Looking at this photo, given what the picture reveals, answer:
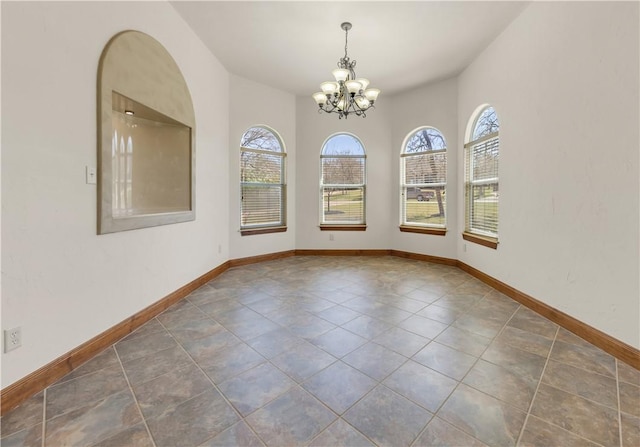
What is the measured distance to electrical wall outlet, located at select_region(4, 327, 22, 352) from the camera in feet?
5.26

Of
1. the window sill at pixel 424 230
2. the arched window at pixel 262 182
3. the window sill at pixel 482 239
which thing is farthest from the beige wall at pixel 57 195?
the window sill at pixel 424 230

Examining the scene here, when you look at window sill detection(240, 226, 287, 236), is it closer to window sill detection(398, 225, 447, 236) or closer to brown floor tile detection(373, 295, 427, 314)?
window sill detection(398, 225, 447, 236)

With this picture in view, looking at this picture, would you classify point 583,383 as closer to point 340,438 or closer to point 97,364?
point 340,438

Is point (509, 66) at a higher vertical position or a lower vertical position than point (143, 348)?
higher

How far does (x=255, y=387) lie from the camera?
1.78 meters

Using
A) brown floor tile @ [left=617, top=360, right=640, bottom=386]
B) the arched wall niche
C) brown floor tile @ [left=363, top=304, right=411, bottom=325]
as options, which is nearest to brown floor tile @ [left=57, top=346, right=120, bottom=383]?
the arched wall niche

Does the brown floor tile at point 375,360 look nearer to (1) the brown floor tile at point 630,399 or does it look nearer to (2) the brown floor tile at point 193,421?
(2) the brown floor tile at point 193,421

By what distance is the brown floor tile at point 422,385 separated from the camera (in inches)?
65.2

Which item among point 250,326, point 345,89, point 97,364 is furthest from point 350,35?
point 97,364

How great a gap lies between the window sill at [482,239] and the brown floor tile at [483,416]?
2.53 metres

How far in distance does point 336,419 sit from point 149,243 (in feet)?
7.47

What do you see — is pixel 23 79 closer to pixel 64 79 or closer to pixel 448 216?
pixel 64 79

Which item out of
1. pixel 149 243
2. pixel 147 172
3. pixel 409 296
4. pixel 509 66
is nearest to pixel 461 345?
pixel 409 296

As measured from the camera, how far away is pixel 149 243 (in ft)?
9.17
